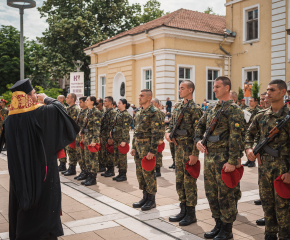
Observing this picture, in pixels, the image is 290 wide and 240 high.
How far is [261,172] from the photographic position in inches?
168

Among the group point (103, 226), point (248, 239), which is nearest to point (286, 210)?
point (248, 239)

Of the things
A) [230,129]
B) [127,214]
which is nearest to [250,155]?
[230,129]

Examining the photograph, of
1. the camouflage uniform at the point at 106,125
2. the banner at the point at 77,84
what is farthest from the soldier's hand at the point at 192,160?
the banner at the point at 77,84

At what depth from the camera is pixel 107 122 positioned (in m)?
9.38

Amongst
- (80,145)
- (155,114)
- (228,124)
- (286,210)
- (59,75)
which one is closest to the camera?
(286,210)

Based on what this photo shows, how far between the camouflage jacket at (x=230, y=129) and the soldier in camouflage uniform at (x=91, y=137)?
12.8 ft

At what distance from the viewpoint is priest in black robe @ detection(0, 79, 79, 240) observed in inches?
145

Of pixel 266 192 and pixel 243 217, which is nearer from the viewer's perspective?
pixel 266 192

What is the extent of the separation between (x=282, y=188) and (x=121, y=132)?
5.30 m

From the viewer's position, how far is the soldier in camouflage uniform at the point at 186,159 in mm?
5152

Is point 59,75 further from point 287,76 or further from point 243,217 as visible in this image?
point 243,217

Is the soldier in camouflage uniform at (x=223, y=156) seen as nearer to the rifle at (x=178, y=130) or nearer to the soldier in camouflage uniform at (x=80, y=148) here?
the rifle at (x=178, y=130)

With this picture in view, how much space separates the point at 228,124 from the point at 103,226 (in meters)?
2.47

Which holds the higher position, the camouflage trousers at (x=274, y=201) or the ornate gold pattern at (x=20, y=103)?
the ornate gold pattern at (x=20, y=103)
